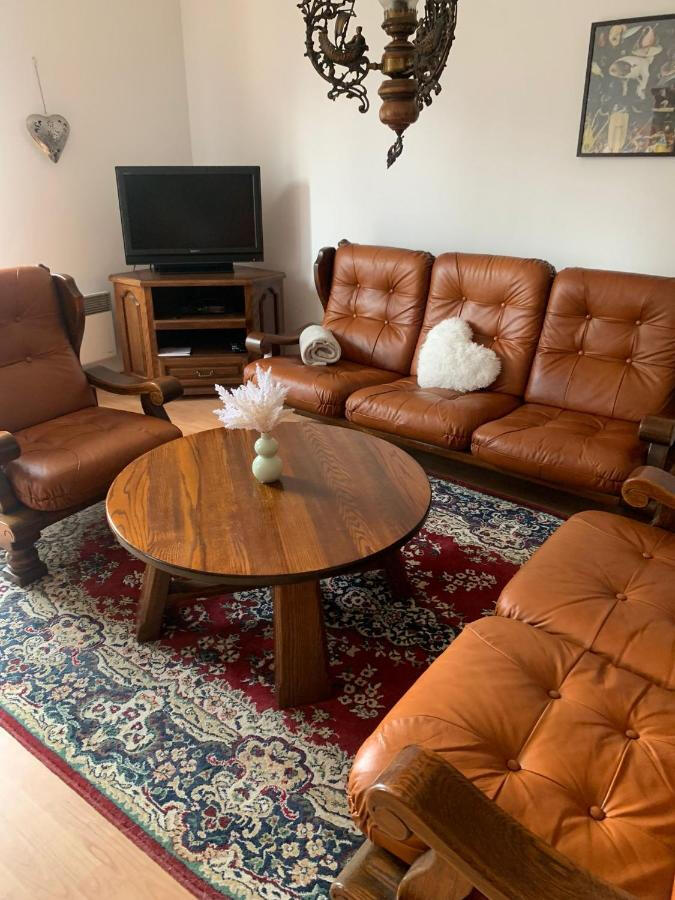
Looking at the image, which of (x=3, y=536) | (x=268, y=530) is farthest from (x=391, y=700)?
(x=3, y=536)

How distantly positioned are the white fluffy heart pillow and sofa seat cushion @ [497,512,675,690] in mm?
1305

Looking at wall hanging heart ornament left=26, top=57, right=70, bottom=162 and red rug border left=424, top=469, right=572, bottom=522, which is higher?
wall hanging heart ornament left=26, top=57, right=70, bottom=162

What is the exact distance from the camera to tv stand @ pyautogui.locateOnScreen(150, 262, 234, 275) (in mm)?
4207

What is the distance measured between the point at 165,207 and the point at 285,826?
354 centimetres

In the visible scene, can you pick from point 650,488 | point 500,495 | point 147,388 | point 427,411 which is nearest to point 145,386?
point 147,388

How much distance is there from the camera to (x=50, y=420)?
2801 millimetres

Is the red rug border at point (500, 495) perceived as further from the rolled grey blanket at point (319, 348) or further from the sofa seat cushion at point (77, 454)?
the sofa seat cushion at point (77, 454)

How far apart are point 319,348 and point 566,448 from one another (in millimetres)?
1439

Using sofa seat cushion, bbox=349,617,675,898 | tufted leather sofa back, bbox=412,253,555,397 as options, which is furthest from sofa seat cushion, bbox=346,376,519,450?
sofa seat cushion, bbox=349,617,675,898

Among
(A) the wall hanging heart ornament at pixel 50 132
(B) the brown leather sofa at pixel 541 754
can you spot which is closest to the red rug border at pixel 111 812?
(B) the brown leather sofa at pixel 541 754

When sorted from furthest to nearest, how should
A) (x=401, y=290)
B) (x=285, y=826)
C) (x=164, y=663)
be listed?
(x=401, y=290) → (x=164, y=663) → (x=285, y=826)

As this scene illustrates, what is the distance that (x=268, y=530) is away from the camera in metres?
1.82

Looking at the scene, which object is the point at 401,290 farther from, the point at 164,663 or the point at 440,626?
the point at 164,663

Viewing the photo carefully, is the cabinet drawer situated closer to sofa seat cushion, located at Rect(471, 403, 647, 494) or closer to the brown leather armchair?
the brown leather armchair
